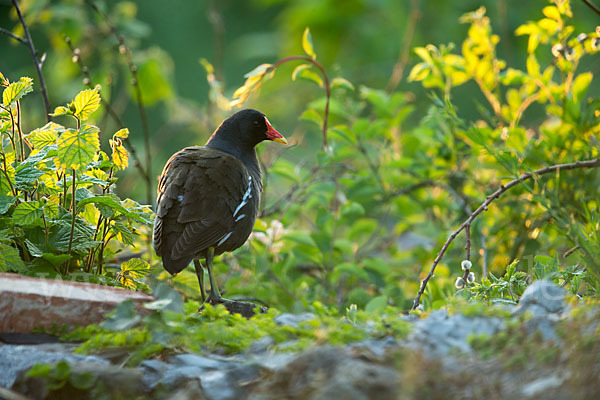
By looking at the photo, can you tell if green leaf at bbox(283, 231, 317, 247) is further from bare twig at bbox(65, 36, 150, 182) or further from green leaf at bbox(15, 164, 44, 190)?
green leaf at bbox(15, 164, 44, 190)

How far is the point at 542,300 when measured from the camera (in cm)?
174

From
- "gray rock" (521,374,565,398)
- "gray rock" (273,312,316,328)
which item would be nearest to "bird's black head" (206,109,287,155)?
"gray rock" (273,312,316,328)

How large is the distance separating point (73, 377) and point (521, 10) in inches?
278

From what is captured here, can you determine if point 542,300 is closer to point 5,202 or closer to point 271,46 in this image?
point 5,202

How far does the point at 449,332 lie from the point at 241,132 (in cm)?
204

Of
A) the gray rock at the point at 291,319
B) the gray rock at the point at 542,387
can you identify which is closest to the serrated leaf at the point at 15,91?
the gray rock at the point at 291,319

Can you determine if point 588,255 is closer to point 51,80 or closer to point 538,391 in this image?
point 538,391

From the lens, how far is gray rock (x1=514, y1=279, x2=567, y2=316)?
1.71 m

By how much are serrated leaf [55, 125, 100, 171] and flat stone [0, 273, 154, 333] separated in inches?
15.6

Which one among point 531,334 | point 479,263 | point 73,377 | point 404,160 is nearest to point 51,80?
point 404,160

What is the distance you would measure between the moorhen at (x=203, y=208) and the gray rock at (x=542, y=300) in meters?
1.38

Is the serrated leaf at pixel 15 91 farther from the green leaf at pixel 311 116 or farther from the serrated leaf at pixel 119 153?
the green leaf at pixel 311 116

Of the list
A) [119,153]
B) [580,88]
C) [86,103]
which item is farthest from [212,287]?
[580,88]

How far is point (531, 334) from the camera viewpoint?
4.87 feet
